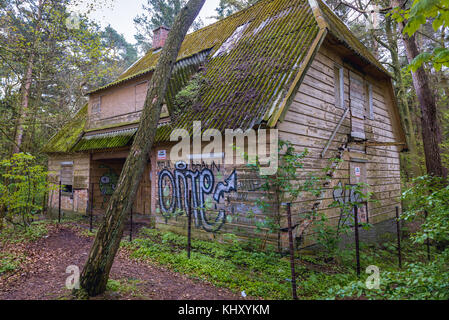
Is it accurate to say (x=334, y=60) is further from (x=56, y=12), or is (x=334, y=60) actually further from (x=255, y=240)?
(x=56, y=12)

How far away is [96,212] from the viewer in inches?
496

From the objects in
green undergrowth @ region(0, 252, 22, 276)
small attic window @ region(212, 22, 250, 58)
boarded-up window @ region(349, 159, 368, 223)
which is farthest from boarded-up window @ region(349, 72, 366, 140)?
green undergrowth @ region(0, 252, 22, 276)

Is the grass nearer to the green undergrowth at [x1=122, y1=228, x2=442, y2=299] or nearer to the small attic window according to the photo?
the green undergrowth at [x1=122, y1=228, x2=442, y2=299]

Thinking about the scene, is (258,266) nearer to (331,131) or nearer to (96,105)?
(331,131)

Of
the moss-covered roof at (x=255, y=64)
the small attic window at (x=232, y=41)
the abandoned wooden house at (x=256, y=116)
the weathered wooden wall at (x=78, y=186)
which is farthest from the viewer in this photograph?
the weathered wooden wall at (x=78, y=186)

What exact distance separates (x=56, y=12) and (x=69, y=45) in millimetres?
1159

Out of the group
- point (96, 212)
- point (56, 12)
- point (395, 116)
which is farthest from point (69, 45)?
point (395, 116)

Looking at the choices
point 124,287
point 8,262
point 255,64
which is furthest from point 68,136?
Result: point 124,287

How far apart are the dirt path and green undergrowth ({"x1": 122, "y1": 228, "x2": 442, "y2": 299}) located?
32 centimetres

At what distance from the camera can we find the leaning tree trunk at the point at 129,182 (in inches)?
160

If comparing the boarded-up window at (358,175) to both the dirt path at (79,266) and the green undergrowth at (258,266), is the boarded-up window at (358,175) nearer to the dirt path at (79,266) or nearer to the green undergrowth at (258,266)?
the green undergrowth at (258,266)

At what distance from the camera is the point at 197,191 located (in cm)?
808

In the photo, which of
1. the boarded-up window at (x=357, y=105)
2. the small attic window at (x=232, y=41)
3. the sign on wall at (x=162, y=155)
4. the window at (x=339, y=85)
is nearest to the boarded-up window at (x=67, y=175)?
the sign on wall at (x=162, y=155)

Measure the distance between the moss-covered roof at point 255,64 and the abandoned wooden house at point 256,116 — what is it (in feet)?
0.13
